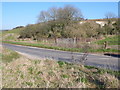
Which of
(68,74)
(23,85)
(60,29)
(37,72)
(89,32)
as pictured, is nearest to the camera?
(23,85)

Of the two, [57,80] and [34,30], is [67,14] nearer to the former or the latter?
[34,30]

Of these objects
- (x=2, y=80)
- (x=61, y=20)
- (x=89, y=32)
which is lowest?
(x=2, y=80)

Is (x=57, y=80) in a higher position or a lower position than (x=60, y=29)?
lower

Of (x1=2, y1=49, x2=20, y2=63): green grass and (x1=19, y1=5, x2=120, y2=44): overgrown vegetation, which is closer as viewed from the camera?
(x1=2, y1=49, x2=20, y2=63): green grass

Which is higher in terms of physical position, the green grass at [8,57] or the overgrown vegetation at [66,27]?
the overgrown vegetation at [66,27]

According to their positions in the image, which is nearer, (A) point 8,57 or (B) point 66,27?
(A) point 8,57

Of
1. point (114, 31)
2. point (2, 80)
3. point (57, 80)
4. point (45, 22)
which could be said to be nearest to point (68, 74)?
point (57, 80)

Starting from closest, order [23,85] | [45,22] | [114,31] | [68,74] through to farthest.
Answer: [23,85], [68,74], [114,31], [45,22]

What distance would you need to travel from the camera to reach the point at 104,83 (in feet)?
18.2

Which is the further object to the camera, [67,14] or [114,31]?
[67,14]

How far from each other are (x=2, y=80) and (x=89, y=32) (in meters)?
29.9

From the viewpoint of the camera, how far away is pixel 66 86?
5.59 meters

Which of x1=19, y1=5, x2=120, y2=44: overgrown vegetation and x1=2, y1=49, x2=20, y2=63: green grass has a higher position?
x1=19, y1=5, x2=120, y2=44: overgrown vegetation

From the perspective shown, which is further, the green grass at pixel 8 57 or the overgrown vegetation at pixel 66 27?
the overgrown vegetation at pixel 66 27
